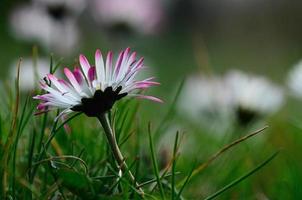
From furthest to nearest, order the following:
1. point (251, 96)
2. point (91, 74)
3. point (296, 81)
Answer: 1. point (251, 96)
2. point (296, 81)
3. point (91, 74)

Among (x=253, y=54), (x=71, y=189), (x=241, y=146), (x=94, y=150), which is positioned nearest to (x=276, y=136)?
(x=241, y=146)

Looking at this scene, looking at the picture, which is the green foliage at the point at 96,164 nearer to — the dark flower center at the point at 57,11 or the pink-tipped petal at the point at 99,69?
the pink-tipped petal at the point at 99,69

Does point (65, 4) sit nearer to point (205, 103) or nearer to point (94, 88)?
point (205, 103)

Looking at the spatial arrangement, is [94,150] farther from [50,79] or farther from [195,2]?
[195,2]

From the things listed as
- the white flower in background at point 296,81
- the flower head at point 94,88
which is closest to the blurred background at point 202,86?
the white flower in background at point 296,81

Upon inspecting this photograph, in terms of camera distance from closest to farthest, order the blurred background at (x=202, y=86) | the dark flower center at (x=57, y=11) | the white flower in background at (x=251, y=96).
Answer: the blurred background at (x=202, y=86) → the white flower in background at (x=251, y=96) → the dark flower center at (x=57, y=11)

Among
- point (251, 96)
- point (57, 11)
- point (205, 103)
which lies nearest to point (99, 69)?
point (251, 96)
